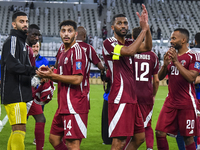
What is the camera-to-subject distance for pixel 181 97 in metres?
Result: 4.45

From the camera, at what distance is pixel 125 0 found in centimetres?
4081

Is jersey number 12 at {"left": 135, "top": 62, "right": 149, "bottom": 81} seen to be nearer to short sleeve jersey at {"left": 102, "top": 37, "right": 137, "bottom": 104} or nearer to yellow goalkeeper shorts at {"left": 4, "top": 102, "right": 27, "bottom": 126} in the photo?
short sleeve jersey at {"left": 102, "top": 37, "right": 137, "bottom": 104}

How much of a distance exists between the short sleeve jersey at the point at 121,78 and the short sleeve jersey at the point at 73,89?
0.32m

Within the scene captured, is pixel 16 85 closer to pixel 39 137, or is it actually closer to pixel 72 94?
pixel 72 94

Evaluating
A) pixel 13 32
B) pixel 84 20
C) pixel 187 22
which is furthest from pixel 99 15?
pixel 13 32

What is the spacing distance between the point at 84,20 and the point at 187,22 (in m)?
11.8

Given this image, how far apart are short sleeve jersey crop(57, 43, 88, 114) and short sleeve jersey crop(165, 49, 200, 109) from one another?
1.39m

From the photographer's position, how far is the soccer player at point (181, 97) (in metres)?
4.34

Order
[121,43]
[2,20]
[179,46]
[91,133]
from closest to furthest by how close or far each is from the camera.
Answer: [121,43] → [179,46] → [91,133] → [2,20]

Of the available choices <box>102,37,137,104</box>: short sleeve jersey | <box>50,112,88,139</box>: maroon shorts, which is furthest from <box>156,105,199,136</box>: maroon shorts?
<box>50,112,88,139</box>: maroon shorts

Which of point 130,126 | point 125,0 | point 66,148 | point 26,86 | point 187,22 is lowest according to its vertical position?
point 66,148

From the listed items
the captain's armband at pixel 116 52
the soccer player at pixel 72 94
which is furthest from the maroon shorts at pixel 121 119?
the captain's armband at pixel 116 52

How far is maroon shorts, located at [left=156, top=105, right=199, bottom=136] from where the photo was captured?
171 inches

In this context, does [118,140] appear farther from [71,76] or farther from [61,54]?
[61,54]
